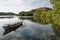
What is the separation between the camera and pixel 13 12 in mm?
2619

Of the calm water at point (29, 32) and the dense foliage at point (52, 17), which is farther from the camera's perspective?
the dense foliage at point (52, 17)

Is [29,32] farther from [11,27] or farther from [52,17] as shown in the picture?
[52,17]

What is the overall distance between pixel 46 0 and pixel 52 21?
419 millimetres

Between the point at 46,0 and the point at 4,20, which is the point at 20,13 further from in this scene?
the point at 46,0

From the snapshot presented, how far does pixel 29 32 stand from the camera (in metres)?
2.50

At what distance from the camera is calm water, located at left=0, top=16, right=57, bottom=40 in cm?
239

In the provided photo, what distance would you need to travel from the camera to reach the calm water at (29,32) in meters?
2.39

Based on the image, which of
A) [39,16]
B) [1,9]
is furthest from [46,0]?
[1,9]

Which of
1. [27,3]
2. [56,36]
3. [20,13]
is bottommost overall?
[56,36]

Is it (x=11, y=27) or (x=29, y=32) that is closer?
(x=29, y=32)

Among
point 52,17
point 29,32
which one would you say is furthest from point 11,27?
point 52,17

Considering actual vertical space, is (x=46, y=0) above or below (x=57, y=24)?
above

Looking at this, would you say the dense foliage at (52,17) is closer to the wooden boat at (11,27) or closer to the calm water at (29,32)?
the calm water at (29,32)

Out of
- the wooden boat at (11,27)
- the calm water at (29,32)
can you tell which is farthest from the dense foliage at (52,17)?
the wooden boat at (11,27)
